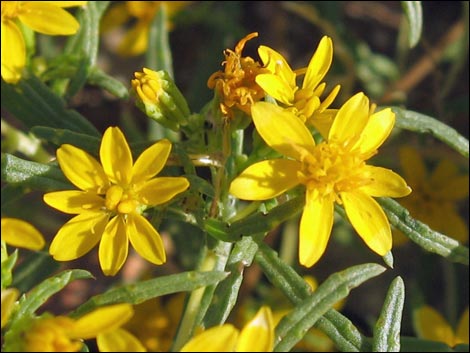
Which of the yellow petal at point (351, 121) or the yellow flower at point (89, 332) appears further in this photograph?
the yellow petal at point (351, 121)

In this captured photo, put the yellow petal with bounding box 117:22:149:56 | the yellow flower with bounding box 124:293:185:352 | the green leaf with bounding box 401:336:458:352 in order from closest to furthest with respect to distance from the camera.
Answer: the green leaf with bounding box 401:336:458:352, the yellow flower with bounding box 124:293:185:352, the yellow petal with bounding box 117:22:149:56

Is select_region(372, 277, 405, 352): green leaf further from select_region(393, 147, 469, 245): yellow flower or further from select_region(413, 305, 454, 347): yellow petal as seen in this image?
select_region(393, 147, 469, 245): yellow flower

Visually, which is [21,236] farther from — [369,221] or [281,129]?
[369,221]

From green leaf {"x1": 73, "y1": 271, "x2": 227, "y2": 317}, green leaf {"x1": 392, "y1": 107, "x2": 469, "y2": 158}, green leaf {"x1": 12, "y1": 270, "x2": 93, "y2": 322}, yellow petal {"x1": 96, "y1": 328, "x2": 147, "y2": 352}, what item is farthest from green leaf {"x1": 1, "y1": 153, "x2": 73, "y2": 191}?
green leaf {"x1": 392, "y1": 107, "x2": 469, "y2": 158}

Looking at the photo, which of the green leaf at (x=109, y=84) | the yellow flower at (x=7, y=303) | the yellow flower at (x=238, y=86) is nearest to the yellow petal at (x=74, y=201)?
the yellow flower at (x=7, y=303)

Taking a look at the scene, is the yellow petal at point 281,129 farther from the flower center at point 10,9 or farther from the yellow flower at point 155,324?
the yellow flower at point 155,324

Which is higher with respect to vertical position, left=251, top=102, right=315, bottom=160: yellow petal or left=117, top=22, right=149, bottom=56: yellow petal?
left=251, top=102, right=315, bottom=160: yellow petal

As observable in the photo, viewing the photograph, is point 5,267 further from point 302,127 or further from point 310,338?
point 310,338
